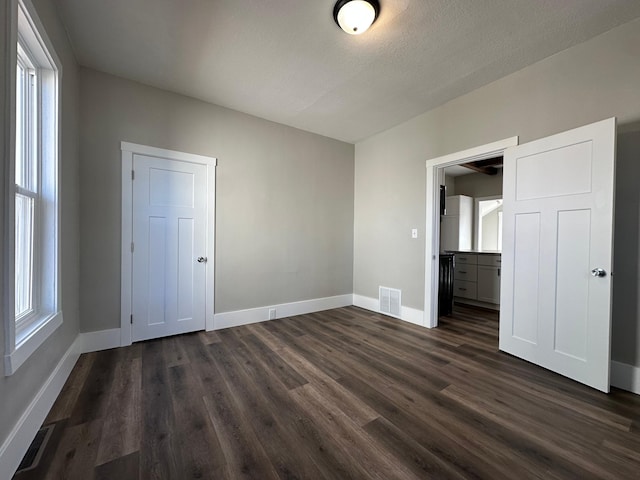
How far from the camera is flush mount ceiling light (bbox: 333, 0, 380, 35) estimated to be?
A: 1808 millimetres

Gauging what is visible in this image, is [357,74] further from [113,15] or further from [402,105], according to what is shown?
[113,15]

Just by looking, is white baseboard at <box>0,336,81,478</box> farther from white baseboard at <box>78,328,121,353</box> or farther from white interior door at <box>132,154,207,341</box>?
white interior door at <box>132,154,207,341</box>

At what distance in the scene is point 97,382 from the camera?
6.88 feet

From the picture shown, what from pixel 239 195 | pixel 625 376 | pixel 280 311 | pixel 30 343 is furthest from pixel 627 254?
pixel 30 343

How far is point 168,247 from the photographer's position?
119 inches

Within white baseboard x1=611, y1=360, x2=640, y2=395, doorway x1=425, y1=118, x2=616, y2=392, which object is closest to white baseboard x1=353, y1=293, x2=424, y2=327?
doorway x1=425, y1=118, x2=616, y2=392

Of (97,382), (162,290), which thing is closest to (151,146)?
(162,290)

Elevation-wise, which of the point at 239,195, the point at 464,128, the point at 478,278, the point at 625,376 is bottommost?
the point at 625,376

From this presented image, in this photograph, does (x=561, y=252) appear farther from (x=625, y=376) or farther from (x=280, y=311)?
(x=280, y=311)

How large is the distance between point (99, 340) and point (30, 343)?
4.73ft

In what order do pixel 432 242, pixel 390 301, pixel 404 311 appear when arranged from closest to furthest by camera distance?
pixel 432 242
pixel 404 311
pixel 390 301

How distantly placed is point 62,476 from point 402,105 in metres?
4.05

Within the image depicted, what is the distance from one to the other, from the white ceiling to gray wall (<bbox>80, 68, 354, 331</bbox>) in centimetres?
34

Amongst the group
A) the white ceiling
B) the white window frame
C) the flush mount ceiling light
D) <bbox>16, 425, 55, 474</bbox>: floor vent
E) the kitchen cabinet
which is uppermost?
the white ceiling
